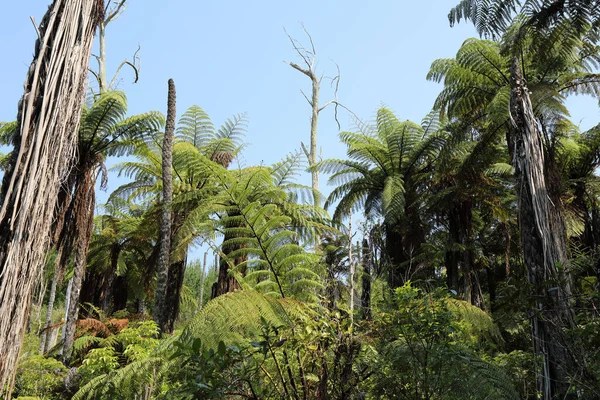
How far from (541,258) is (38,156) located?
3.41 metres

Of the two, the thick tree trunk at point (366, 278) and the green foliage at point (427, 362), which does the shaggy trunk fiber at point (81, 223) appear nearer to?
the thick tree trunk at point (366, 278)

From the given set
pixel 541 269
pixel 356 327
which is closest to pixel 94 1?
pixel 356 327

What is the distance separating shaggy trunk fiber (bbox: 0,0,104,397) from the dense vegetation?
6 centimetres

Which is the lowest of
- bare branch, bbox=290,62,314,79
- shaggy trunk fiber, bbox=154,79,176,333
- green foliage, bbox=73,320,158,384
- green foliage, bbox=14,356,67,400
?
green foliage, bbox=14,356,67,400

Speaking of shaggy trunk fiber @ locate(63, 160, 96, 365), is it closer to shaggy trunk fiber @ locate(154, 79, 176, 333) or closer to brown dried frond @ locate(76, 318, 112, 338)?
brown dried frond @ locate(76, 318, 112, 338)

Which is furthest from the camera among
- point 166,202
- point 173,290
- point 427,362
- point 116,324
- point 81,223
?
point 173,290

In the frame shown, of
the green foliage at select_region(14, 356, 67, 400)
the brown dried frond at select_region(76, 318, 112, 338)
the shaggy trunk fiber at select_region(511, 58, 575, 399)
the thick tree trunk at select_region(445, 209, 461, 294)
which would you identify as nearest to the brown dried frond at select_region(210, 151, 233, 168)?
the brown dried frond at select_region(76, 318, 112, 338)

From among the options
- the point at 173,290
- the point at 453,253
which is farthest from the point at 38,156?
the point at 453,253

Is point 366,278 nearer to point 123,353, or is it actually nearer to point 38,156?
point 123,353

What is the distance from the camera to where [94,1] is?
2.03 meters

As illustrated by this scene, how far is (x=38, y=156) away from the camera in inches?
65.1

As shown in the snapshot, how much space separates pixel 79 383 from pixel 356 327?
14.0 feet

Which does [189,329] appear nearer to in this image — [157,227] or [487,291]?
[157,227]

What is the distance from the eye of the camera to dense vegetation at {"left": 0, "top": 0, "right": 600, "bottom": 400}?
3.33 meters
